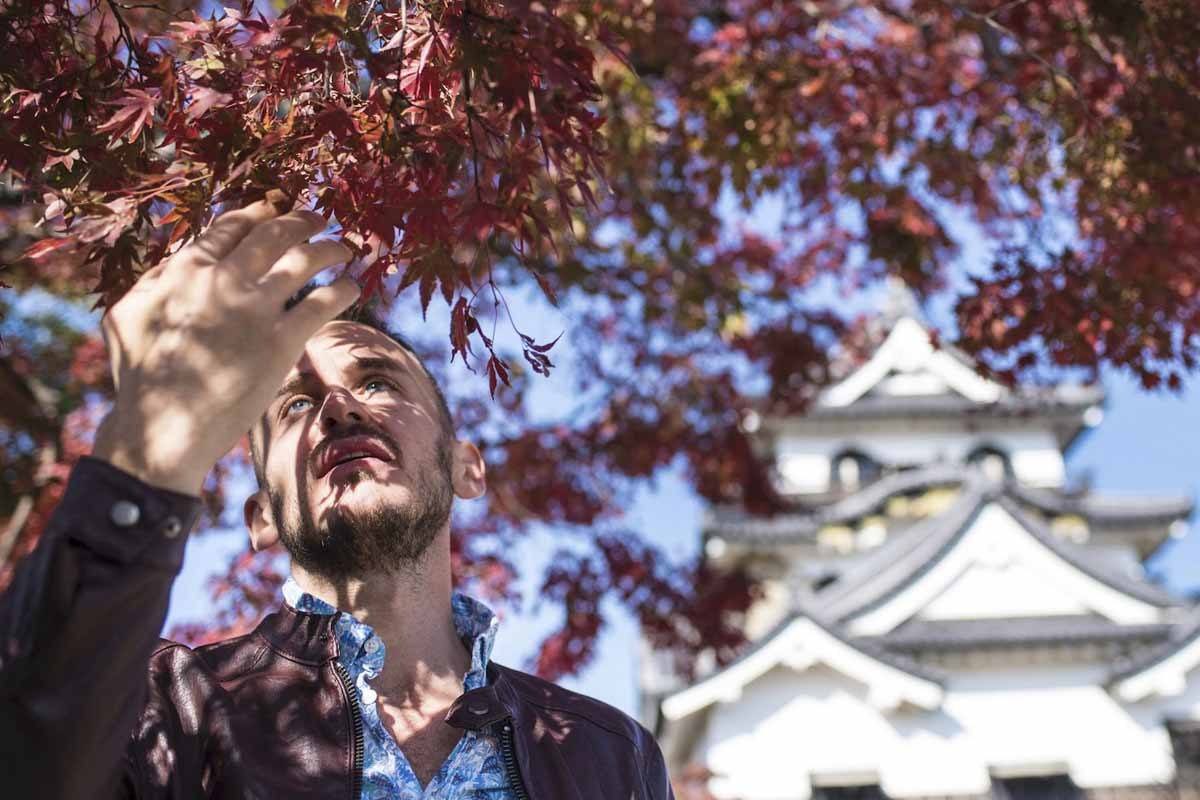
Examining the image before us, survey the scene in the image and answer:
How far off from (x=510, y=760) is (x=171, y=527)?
1115 mm

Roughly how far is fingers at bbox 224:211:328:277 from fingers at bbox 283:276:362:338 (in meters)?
0.07

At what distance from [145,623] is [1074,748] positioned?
55.3 ft

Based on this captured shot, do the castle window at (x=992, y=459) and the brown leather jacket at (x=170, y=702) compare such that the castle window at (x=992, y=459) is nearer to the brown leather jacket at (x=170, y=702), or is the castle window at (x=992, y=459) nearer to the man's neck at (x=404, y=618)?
the brown leather jacket at (x=170, y=702)

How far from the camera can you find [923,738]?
16.0 m

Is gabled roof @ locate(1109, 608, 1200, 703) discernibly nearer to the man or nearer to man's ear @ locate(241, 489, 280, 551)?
the man

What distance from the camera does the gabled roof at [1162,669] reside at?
1583 cm

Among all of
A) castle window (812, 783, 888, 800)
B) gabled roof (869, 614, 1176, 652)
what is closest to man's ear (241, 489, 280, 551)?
castle window (812, 783, 888, 800)

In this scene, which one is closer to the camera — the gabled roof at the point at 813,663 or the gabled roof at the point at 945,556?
the gabled roof at the point at 813,663

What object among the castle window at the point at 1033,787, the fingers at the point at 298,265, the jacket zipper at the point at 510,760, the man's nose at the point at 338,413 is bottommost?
the castle window at the point at 1033,787

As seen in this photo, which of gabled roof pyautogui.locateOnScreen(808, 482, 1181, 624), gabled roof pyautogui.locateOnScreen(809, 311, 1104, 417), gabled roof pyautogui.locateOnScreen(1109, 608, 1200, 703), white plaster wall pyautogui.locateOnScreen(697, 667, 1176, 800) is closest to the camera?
white plaster wall pyautogui.locateOnScreen(697, 667, 1176, 800)

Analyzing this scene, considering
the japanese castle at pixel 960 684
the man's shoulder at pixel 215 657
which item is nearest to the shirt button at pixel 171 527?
the man's shoulder at pixel 215 657

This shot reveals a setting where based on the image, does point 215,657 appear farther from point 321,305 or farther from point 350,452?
point 321,305

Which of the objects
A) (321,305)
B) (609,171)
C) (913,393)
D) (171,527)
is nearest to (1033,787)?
(913,393)

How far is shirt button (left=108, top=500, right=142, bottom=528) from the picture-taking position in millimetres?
1354
